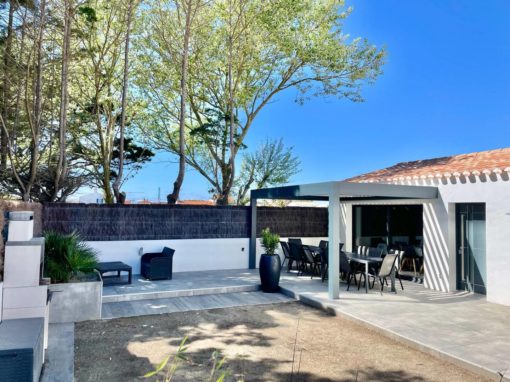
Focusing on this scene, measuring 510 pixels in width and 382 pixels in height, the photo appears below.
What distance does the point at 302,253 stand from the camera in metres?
10.7

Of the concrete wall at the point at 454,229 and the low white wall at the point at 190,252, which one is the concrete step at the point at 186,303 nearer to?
the low white wall at the point at 190,252

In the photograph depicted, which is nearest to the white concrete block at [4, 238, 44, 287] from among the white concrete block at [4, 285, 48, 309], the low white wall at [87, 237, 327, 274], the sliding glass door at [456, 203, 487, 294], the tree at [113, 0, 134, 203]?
the white concrete block at [4, 285, 48, 309]

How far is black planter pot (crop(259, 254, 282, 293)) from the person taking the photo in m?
8.98

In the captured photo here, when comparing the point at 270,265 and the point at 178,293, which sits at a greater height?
the point at 270,265

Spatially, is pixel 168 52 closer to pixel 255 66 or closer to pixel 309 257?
pixel 255 66

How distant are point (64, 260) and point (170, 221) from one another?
4568 mm

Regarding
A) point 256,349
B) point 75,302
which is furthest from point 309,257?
point 75,302

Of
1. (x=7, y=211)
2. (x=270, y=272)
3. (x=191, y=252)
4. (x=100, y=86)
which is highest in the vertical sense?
(x=100, y=86)

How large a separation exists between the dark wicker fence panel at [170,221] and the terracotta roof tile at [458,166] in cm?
286

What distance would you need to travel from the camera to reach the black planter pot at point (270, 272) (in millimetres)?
8984

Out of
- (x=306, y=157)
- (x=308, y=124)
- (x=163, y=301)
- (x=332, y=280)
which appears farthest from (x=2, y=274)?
(x=308, y=124)

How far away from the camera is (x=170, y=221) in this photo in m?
11.4

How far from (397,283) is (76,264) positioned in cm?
803

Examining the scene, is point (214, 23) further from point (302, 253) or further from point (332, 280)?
point (332, 280)
